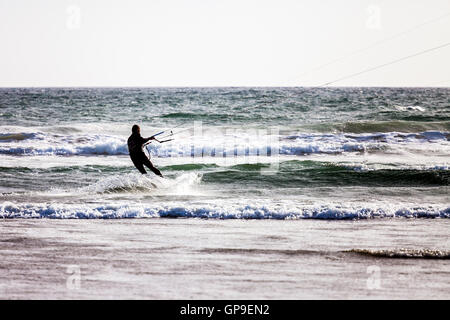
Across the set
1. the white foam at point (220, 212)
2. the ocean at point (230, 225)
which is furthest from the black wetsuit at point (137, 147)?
the white foam at point (220, 212)

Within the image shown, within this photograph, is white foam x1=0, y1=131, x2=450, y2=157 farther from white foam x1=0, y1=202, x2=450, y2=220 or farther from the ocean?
white foam x1=0, y1=202, x2=450, y2=220

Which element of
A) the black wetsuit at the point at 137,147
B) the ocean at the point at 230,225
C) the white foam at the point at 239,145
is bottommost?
the ocean at the point at 230,225

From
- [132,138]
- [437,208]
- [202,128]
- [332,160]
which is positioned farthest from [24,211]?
[202,128]

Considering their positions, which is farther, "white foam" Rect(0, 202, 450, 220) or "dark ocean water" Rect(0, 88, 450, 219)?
"dark ocean water" Rect(0, 88, 450, 219)

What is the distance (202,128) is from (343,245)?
2545cm

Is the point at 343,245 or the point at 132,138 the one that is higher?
the point at 132,138

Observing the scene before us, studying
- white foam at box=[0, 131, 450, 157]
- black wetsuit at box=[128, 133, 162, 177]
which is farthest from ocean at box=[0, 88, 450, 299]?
black wetsuit at box=[128, 133, 162, 177]

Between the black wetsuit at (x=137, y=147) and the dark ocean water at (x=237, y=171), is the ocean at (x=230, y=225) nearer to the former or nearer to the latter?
the dark ocean water at (x=237, y=171)

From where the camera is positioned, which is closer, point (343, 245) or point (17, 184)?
point (343, 245)

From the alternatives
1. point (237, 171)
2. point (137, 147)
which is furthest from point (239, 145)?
point (137, 147)

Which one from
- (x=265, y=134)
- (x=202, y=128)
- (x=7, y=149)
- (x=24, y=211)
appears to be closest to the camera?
(x=24, y=211)

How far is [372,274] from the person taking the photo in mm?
7297

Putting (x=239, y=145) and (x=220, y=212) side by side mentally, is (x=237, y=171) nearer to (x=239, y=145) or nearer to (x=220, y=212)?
(x=239, y=145)
